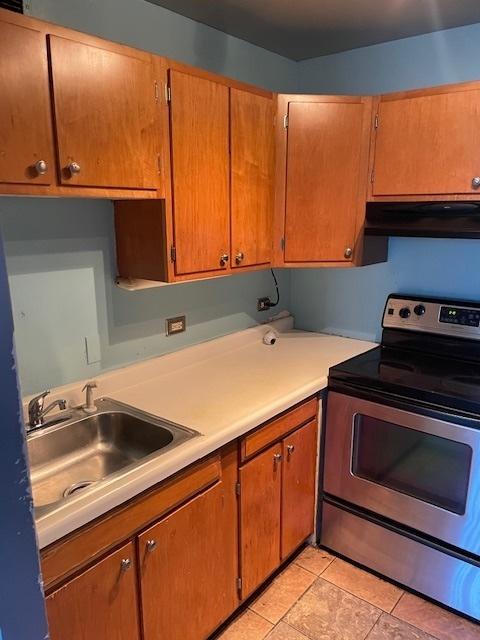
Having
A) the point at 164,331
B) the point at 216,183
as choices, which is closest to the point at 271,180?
the point at 216,183

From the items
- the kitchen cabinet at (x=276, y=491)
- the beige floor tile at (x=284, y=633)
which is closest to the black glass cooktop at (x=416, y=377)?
the kitchen cabinet at (x=276, y=491)

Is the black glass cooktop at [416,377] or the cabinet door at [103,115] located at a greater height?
the cabinet door at [103,115]

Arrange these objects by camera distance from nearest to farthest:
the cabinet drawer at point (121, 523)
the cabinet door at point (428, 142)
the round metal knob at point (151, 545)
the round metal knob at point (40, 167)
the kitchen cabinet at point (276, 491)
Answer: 1. the cabinet drawer at point (121, 523)
2. the round metal knob at point (40, 167)
3. the round metal knob at point (151, 545)
4. the kitchen cabinet at point (276, 491)
5. the cabinet door at point (428, 142)

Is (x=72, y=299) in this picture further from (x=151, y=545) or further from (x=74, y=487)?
(x=151, y=545)

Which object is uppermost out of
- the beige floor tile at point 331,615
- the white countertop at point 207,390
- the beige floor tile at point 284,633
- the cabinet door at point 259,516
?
the white countertop at point 207,390

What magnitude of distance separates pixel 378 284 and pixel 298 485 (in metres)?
1.12

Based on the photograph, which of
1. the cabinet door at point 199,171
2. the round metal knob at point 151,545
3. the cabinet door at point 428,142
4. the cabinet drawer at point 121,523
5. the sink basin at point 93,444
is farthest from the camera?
the cabinet door at point 428,142

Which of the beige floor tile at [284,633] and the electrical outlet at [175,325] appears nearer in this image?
the beige floor tile at [284,633]

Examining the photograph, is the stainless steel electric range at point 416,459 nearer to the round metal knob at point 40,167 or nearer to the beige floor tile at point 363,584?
the beige floor tile at point 363,584

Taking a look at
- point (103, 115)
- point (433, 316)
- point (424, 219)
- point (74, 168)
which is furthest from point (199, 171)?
point (433, 316)

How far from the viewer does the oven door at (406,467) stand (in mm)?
1815

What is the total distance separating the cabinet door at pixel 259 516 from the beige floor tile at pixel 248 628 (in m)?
0.12

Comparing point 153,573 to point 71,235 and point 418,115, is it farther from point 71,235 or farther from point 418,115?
point 418,115

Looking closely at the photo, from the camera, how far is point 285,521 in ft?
6.70
